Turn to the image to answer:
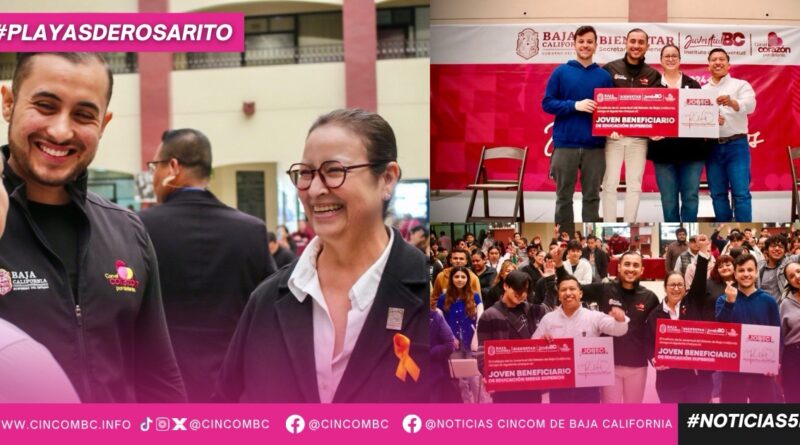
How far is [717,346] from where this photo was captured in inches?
133

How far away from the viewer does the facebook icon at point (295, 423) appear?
3.27 metres

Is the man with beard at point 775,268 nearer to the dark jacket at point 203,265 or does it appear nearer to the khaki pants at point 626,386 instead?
the khaki pants at point 626,386

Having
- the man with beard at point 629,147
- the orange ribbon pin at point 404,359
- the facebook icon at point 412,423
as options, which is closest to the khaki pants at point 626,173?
the man with beard at point 629,147

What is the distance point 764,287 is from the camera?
339 cm

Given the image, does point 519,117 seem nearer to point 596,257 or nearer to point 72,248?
point 596,257

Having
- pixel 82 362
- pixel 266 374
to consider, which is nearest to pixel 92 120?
pixel 82 362

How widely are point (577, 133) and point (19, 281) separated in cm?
179

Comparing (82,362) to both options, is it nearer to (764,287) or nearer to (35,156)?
(35,156)

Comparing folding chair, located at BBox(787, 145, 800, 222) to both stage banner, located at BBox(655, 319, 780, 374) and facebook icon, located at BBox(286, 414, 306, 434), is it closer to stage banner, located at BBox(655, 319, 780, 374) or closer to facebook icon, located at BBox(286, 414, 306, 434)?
stage banner, located at BBox(655, 319, 780, 374)

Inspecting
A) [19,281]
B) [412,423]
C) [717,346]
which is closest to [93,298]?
[19,281]

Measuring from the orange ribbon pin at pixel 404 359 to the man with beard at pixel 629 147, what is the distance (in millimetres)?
791

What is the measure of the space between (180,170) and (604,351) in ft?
4.89

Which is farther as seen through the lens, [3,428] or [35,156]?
[3,428]

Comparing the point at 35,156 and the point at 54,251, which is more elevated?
the point at 35,156
